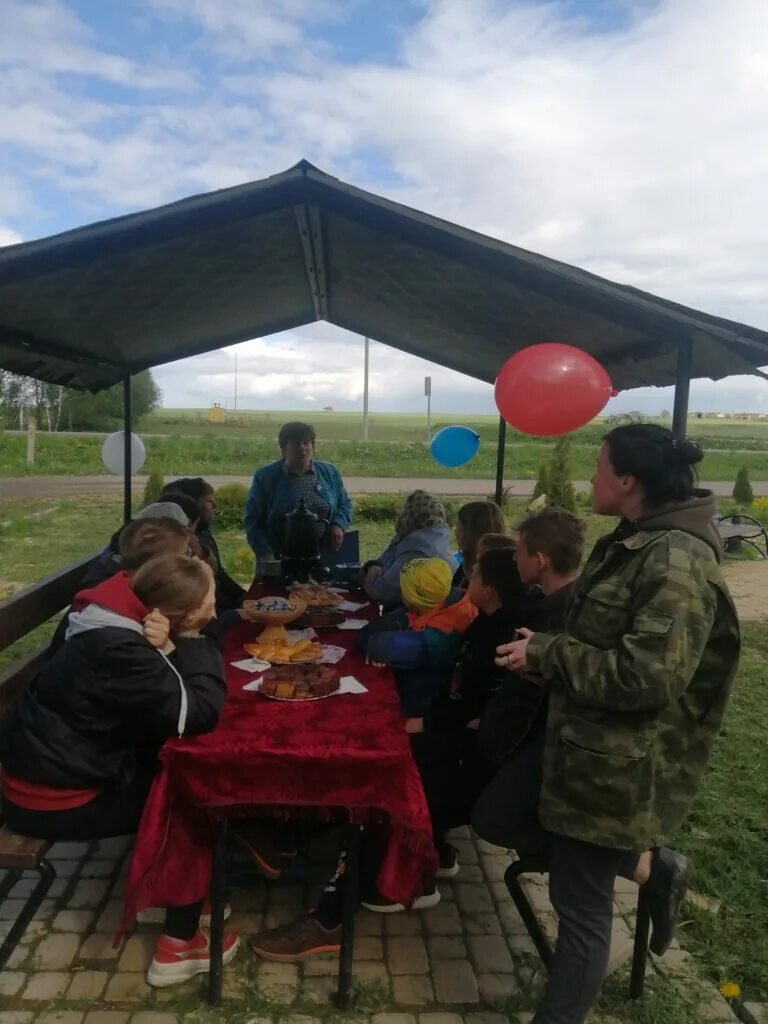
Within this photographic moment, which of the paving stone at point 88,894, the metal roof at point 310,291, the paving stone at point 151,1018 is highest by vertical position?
the metal roof at point 310,291

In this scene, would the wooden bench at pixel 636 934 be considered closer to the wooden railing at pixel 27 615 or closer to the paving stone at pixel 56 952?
the paving stone at pixel 56 952

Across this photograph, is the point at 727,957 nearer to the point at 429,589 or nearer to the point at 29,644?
the point at 429,589

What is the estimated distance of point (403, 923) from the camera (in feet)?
9.14

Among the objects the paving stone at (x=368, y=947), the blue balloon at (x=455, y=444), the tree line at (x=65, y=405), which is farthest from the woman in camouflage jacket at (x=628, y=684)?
the tree line at (x=65, y=405)

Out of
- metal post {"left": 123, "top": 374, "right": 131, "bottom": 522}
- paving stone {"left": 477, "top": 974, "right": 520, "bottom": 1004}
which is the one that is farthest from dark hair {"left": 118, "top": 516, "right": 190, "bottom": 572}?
metal post {"left": 123, "top": 374, "right": 131, "bottom": 522}

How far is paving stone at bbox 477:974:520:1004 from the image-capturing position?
7.98 ft

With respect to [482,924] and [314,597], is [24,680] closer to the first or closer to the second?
[314,597]

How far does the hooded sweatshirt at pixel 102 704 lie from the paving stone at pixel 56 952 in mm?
598

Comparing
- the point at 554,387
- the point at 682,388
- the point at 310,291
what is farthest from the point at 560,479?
the point at 682,388

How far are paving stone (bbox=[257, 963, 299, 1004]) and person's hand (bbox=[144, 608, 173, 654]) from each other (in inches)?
45.5

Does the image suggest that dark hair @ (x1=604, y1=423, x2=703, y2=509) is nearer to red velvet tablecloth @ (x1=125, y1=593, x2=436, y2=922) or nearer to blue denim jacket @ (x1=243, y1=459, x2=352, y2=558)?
red velvet tablecloth @ (x1=125, y1=593, x2=436, y2=922)

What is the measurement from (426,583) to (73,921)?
5.67 feet

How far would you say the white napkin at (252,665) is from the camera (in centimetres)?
286

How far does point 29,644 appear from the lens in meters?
6.68
